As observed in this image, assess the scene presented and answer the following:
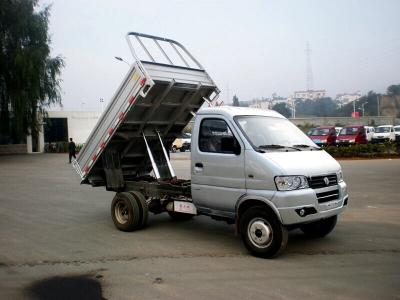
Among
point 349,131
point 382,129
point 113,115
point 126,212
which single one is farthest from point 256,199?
point 382,129

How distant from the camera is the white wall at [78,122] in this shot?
49.2m

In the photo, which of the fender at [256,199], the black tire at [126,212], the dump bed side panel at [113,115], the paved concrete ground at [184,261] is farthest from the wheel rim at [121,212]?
the fender at [256,199]

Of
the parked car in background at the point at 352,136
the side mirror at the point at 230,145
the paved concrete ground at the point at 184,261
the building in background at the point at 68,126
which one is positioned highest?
the building in background at the point at 68,126

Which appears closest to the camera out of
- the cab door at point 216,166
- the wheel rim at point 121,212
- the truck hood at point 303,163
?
the truck hood at point 303,163

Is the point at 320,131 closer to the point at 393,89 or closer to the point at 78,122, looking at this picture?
the point at 78,122

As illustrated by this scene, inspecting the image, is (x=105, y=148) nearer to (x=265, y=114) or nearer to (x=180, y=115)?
(x=180, y=115)

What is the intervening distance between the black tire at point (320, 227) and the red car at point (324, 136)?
20.8 metres

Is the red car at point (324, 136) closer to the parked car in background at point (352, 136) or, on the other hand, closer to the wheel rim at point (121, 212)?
the parked car in background at point (352, 136)

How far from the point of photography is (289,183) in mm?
6020

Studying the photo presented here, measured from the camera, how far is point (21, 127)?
112 ft

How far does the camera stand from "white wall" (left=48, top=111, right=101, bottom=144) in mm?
49188

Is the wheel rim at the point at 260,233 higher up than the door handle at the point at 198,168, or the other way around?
the door handle at the point at 198,168

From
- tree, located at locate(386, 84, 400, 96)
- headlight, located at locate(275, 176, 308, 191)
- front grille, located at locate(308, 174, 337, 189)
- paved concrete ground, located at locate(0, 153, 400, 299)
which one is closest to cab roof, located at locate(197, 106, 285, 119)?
headlight, located at locate(275, 176, 308, 191)

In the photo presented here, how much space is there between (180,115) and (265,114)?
7.22 ft
